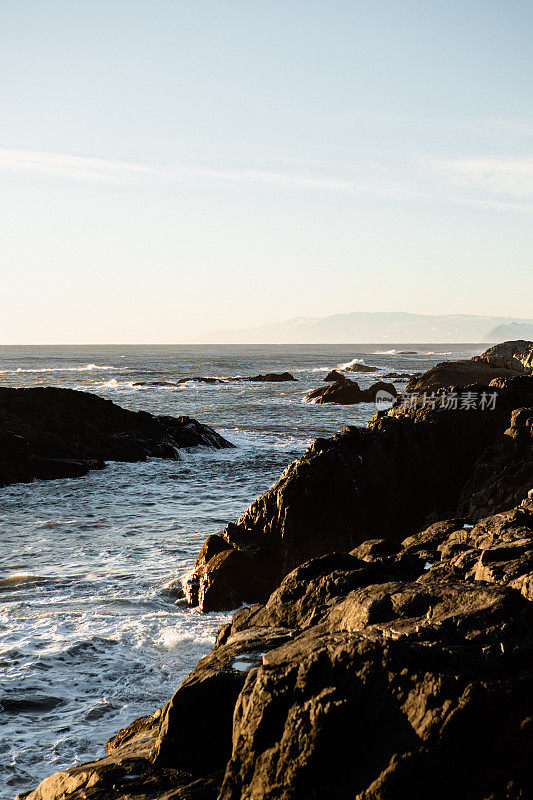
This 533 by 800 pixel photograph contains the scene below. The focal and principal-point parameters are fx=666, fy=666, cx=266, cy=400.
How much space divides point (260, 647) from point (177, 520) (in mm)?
10495

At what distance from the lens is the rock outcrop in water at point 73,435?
848 inches

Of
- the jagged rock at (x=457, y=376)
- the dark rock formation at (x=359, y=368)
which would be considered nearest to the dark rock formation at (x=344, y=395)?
the jagged rock at (x=457, y=376)

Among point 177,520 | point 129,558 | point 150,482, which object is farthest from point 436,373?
point 129,558

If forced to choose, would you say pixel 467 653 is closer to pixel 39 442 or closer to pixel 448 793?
pixel 448 793

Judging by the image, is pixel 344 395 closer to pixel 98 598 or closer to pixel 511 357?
pixel 511 357

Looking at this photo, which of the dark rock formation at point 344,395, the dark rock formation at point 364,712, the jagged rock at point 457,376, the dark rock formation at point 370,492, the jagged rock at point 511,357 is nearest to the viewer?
the dark rock formation at point 364,712

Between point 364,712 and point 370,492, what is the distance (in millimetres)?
8270

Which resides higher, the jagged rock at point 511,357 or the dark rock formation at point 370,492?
the jagged rock at point 511,357

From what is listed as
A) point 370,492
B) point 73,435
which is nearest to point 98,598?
point 370,492

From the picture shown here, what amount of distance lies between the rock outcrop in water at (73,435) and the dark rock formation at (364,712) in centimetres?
1664

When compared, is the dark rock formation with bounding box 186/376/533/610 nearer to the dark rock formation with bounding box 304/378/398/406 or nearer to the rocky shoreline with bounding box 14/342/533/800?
the rocky shoreline with bounding box 14/342/533/800

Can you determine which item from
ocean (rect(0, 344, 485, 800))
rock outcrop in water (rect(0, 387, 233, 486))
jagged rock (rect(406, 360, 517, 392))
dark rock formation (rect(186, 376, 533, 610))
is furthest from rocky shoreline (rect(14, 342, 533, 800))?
jagged rock (rect(406, 360, 517, 392))

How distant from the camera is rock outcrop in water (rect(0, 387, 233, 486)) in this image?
2155cm

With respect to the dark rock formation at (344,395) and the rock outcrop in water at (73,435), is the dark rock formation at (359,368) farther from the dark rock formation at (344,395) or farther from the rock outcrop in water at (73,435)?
the rock outcrop in water at (73,435)
